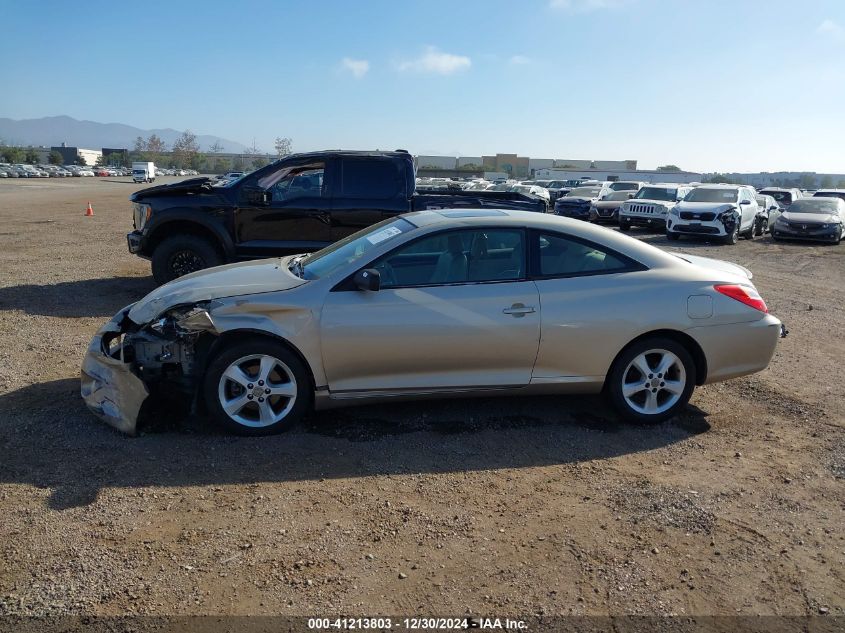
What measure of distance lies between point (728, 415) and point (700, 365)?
63 centimetres

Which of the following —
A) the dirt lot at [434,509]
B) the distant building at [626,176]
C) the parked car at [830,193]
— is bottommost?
the dirt lot at [434,509]

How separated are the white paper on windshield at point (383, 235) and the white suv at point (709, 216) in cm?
1613

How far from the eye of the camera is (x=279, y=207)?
9031mm

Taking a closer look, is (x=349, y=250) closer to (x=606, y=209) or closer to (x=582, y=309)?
(x=582, y=309)

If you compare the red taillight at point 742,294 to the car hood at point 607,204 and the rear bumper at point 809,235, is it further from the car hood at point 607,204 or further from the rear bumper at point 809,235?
the car hood at point 607,204

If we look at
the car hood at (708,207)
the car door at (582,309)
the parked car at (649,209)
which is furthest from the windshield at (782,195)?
the car door at (582,309)

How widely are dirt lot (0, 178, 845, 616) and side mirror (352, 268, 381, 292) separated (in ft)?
3.52

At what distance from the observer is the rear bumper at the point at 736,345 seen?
16.7 feet

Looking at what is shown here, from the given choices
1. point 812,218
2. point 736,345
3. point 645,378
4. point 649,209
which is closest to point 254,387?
point 645,378

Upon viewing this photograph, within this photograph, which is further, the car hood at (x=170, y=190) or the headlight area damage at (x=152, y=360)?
the car hood at (x=170, y=190)

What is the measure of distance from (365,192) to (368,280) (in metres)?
4.72

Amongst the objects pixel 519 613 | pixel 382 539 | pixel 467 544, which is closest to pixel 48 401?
pixel 382 539

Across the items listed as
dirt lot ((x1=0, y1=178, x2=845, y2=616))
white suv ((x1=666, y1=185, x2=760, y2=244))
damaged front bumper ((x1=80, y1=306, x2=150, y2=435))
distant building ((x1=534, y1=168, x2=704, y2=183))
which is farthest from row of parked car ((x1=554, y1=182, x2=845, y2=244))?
distant building ((x1=534, y1=168, x2=704, y2=183))

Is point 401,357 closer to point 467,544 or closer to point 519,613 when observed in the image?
point 467,544
